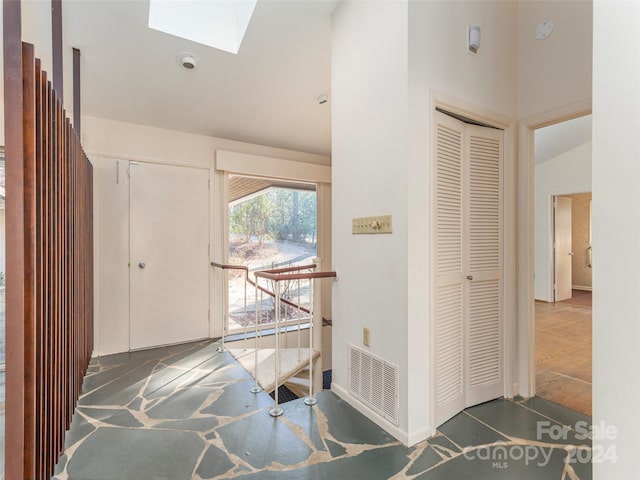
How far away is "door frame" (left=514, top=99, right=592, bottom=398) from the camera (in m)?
2.27

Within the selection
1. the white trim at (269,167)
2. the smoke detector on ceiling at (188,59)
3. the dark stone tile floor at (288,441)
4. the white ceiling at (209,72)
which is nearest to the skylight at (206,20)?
the white ceiling at (209,72)

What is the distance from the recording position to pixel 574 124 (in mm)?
5004

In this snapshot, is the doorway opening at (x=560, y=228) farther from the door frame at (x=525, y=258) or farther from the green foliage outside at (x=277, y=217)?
the green foliage outside at (x=277, y=217)

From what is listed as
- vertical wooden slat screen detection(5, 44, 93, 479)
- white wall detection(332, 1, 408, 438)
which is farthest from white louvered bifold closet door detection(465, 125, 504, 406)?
vertical wooden slat screen detection(5, 44, 93, 479)

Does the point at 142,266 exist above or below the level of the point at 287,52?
below

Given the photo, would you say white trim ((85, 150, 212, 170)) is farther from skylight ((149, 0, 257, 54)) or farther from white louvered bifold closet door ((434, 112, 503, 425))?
white louvered bifold closet door ((434, 112, 503, 425))

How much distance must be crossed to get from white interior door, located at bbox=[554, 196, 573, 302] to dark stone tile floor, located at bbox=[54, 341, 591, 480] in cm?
489

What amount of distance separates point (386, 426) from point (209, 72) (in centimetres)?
306

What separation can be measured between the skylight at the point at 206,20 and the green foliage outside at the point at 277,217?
2.09m

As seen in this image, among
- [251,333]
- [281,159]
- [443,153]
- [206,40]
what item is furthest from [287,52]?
[251,333]

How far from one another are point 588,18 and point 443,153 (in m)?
1.35

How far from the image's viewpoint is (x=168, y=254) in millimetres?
3588

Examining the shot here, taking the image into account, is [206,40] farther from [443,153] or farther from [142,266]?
[142,266]

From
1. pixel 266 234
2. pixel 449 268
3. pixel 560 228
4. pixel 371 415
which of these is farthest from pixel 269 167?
pixel 560 228
